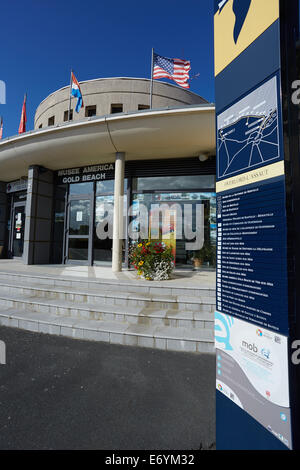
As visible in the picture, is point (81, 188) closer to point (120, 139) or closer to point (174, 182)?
point (120, 139)

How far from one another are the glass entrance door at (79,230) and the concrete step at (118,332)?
449 cm

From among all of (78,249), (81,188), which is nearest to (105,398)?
(78,249)

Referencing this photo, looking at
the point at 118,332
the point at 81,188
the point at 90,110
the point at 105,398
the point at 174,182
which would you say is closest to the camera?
the point at 105,398

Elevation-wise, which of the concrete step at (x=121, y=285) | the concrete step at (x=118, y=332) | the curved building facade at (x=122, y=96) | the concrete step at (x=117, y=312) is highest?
the curved building facade at (x=122, y=96)

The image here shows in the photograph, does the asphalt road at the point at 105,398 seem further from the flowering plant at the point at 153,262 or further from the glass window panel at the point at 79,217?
the glass window panel at the point at 79,217

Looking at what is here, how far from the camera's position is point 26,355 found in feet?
11.0

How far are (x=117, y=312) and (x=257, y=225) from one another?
3520 millimetres

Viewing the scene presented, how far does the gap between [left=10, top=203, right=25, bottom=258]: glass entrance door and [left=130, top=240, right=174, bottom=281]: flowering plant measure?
807 cm

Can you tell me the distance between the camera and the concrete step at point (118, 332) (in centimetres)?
353

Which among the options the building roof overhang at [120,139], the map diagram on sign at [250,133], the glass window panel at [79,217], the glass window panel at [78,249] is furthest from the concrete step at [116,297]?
the building roof overhang at [120,139]

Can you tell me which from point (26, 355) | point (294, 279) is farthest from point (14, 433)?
point (294, 279)

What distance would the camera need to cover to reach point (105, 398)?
239 cm

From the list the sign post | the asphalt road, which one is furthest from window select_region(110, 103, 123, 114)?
the asphalt road

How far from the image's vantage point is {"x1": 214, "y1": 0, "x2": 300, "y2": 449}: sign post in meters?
1.26
